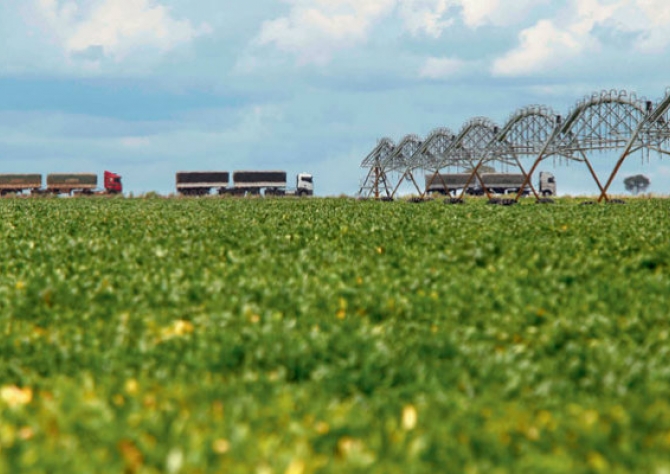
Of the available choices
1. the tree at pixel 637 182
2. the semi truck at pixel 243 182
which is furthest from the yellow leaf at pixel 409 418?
the tree at pixel 637 182

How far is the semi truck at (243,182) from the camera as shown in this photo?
107 m

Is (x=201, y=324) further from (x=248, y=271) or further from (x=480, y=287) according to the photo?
(x=480, y=287)

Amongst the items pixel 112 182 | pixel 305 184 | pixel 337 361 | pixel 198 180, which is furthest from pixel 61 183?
pixel 337 361

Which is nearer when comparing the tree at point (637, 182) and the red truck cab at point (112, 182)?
the red truck cab at point (112, 182)

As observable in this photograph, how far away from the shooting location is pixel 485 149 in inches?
2928

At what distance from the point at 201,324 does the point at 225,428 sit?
4678 millimetres

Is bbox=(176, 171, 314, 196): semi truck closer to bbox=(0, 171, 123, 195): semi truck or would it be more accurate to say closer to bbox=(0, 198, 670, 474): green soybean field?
bbox=(0, 171, 123, 195): semi truck

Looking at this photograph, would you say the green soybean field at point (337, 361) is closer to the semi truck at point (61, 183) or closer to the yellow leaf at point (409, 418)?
the yellow leaf at point (409, 418)

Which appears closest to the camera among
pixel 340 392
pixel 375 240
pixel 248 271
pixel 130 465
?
pixel 130 465

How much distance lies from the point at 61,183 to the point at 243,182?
2387 centimetres

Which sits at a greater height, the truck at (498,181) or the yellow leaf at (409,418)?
the truck at (498,181)

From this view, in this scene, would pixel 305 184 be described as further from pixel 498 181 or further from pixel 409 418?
pixel 409 418

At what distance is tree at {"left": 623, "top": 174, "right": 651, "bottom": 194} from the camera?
537 feet

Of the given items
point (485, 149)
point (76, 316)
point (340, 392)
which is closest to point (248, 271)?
point (76, 316)
